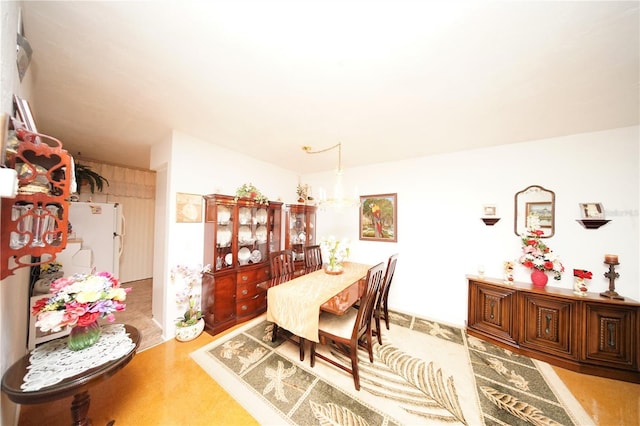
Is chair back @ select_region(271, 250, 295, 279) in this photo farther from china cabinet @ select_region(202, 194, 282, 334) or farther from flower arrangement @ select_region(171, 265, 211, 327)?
flower arrangement @ select_region(171, 265, 211, 327)

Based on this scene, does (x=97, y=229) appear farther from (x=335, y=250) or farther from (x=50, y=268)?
(x=335, y=250)

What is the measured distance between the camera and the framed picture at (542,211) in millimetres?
2447

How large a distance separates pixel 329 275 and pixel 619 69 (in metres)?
2.95

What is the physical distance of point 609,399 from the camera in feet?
5.59

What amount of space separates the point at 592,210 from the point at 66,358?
186 inches

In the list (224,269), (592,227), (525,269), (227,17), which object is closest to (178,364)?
(224,269)

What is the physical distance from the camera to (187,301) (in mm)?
2600

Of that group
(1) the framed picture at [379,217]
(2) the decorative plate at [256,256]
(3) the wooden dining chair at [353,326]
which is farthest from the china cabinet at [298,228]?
(3) the wooden dining chair at [353,326]

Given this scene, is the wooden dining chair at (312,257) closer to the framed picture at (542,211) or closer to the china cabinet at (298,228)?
the china cabinet at (298,228)

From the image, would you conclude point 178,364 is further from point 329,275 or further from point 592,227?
point 592,227

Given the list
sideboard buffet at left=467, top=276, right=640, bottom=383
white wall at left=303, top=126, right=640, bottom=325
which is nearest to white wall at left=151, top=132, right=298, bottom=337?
white wall at left=303, top=126, right=640, bottom=325

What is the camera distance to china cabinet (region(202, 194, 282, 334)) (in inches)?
102

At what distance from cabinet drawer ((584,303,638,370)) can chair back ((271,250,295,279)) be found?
323 centimetres

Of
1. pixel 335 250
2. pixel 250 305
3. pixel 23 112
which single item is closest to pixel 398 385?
pixel 335 250
